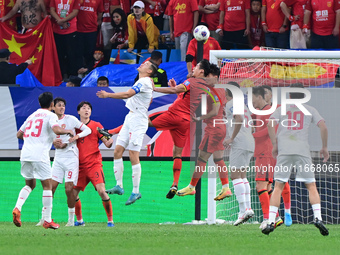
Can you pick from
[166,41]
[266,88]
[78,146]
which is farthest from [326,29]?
[78,146]

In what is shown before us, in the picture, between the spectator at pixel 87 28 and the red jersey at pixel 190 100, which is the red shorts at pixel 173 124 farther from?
the spectator at pixel 87 28

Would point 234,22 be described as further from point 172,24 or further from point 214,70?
point 214,70

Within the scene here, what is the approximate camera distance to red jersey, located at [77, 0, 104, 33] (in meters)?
17.0

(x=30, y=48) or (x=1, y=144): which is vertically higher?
(x=30, y=48)

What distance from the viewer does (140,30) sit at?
17.0m

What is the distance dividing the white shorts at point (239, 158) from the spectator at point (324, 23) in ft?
17.2

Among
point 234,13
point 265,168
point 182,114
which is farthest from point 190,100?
point 234,13

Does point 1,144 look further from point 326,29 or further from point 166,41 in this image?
point 326,29

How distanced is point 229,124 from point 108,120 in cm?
330

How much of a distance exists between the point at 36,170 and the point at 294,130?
12.5 feet

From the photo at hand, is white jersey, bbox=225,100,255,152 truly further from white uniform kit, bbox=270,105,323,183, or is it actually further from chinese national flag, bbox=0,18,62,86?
chinese national flag, bbox=0,18,62,86

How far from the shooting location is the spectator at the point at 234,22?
16547 millimetres

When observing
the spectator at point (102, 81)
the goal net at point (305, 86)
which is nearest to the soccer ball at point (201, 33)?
the goal net at point (305, 86)

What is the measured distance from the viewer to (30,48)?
16766 millimetres
